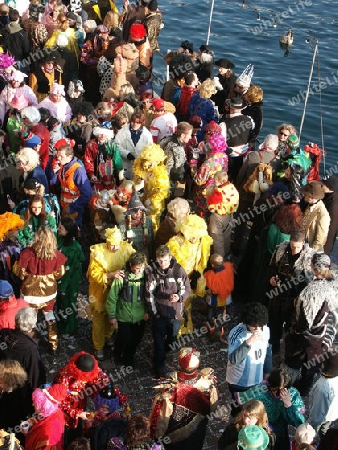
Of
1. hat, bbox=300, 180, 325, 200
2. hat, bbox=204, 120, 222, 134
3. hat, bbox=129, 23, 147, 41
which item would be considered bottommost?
hat, bbox=300, 180, 325, 200

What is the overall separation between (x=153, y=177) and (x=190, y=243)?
1.36 meters

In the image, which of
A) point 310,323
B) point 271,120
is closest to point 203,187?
point 310,323

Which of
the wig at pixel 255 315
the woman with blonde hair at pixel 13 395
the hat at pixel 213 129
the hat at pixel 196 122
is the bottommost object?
the woman with blonde hair at pixel 13 395

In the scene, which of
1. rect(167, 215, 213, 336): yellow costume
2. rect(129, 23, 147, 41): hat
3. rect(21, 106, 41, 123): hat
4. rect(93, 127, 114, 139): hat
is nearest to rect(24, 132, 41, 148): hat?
rect(21, 106, 41, 123): hat

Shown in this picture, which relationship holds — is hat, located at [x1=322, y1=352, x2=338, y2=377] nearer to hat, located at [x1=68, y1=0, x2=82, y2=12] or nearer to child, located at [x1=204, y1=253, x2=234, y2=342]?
child, located at [x1=204, y1=253, x2=234, y2=342]

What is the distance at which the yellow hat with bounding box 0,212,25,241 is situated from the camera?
7.37 meters

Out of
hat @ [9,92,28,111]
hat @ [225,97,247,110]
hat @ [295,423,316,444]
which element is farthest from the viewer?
hat @ [9,92,28,111]

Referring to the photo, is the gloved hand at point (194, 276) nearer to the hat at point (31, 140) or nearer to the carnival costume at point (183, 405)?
the carnival costume at point (183, 405)

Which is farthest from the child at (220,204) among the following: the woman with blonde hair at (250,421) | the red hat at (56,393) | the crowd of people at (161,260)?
the red hat at (56,393)

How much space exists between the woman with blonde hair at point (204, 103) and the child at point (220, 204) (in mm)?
2011

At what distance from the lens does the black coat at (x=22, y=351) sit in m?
6.16

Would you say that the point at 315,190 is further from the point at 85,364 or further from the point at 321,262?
the point at 85,364

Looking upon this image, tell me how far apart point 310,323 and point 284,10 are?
22.2m

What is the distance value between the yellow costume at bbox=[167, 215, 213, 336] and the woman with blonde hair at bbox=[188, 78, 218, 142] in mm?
2756
